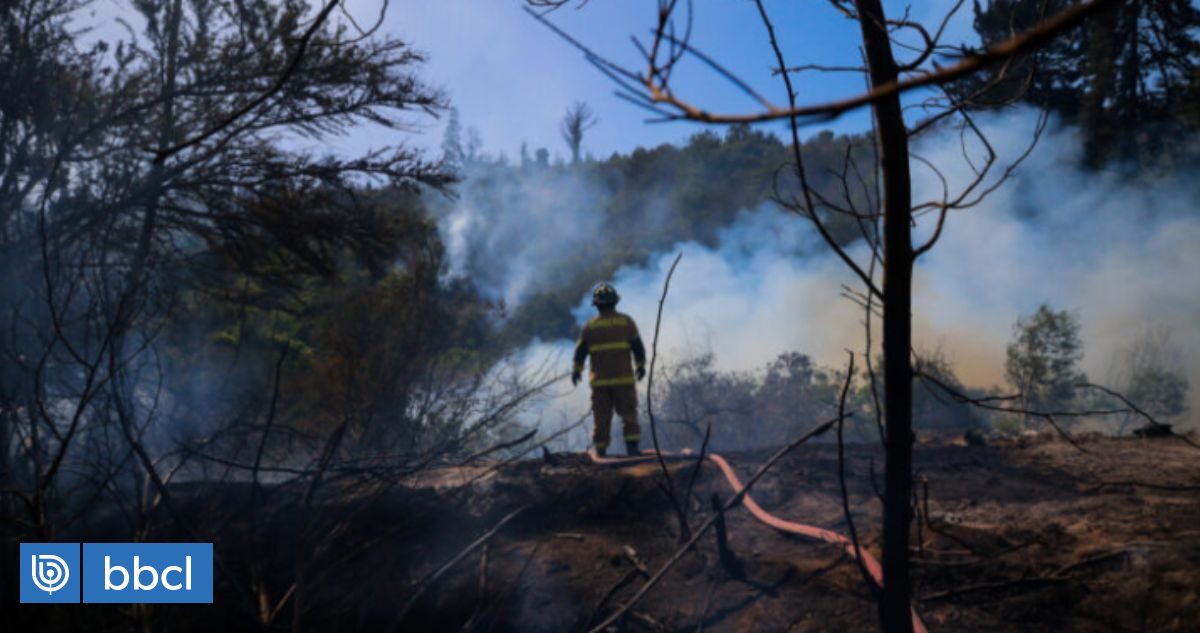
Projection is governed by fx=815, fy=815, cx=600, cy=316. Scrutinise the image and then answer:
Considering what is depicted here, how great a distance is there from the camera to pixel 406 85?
9164 millimetres

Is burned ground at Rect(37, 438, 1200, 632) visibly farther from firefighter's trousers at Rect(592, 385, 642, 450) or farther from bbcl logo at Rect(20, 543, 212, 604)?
firefighter's trousers at Rect(592, 385, 642, 450)

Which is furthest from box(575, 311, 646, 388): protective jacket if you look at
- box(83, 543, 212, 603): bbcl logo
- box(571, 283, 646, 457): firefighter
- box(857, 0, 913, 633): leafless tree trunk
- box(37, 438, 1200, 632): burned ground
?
box(857, 0, 913, 633): leafless tree trunk

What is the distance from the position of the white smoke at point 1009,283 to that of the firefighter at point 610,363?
16.1ft

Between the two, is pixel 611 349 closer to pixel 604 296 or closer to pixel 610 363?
pixel 610 363

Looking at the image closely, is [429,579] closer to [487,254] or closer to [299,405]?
[299,405]

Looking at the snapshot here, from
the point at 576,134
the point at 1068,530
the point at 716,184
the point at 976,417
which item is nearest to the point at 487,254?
the point at 716,184

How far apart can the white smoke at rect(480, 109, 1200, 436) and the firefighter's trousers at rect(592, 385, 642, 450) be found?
194 inches

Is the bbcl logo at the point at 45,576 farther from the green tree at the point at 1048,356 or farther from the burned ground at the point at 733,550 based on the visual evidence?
the green tree at the point at 1048,356

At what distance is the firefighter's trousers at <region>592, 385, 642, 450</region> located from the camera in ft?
28.2

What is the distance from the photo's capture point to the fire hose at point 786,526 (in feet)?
13.0

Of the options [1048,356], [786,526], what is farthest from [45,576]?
[1048,356]

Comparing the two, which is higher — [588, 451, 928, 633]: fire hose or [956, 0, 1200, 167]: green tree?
[956, 0, 1200, 167]: green tree

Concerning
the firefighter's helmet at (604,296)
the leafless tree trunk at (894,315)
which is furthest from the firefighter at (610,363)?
the leafless tree trunk at (894,315)

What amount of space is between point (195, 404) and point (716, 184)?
30108 millimetres
